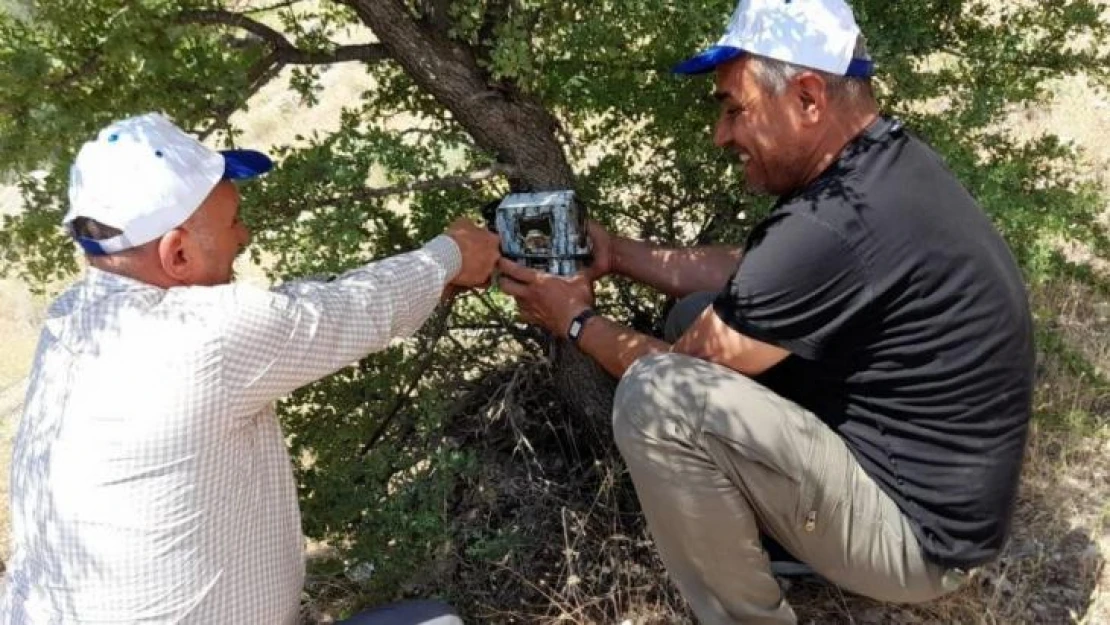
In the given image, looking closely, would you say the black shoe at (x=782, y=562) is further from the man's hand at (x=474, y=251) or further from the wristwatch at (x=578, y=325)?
the man's hand at (x=474, y=251)

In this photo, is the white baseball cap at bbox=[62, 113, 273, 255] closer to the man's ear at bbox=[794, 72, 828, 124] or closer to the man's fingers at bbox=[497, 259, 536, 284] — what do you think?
the man's fingers at bbox=[497, 259, 536, 284]

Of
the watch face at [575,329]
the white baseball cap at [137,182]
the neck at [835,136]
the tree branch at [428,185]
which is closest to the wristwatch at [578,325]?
the watch face at [575,329]

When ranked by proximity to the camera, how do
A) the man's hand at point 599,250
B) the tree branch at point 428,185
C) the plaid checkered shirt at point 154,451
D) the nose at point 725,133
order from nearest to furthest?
the plaid checkered shirt at point 154,451 < the nose at point 725,133 < the tree branch at point 428,185 < the man's hand at point 599,250

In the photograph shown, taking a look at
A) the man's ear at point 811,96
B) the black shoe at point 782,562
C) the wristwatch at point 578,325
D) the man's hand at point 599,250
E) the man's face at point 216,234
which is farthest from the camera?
the man's hand at point 599,250

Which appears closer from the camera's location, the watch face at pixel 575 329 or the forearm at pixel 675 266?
the watch face at pixel 575 329

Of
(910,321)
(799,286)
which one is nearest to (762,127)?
(799,286)

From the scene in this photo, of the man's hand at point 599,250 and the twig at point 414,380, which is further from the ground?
the man's hand at point 599,250

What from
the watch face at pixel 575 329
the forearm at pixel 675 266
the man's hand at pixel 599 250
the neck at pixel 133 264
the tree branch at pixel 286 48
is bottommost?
the watch face at pixel 575 329

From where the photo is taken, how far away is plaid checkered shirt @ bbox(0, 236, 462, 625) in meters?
2.07

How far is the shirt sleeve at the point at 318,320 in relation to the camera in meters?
2.17

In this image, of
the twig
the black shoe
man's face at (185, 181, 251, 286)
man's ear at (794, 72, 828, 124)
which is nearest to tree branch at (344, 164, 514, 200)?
the twig

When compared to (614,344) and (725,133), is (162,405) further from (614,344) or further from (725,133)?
(725,133)

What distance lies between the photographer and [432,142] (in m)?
3.23

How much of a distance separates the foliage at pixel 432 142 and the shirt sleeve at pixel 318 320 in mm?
449
